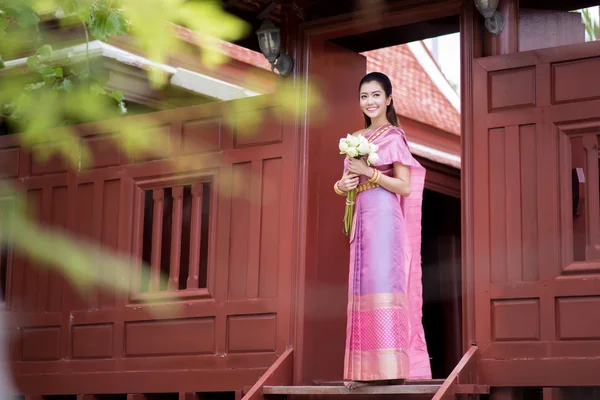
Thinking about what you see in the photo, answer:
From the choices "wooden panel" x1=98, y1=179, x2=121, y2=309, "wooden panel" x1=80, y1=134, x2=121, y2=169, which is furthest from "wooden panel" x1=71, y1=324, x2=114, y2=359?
"wooden panel" x1=80, y1=134, x2=121, y2=169

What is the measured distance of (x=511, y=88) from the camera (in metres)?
6.95

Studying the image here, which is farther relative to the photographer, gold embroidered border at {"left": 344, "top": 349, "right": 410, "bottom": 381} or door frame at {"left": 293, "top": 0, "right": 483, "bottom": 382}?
door frame at {"left": 293, "top": 0, "right": 483, "bottom": 382}

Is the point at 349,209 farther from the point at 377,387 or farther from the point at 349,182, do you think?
the point at 377,387

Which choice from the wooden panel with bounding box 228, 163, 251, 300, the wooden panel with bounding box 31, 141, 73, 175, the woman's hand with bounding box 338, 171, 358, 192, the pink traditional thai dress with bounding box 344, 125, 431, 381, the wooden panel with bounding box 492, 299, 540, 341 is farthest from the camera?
the wooden panel with bounding box 31, 141, 73, 175

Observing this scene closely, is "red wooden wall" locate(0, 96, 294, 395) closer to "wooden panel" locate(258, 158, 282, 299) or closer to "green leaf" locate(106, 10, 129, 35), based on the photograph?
"wooden panel" locate(258, 158, 282, 299)

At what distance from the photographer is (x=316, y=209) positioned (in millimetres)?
7820

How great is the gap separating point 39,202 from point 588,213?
461 centimetres

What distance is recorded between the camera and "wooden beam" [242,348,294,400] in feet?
23.7

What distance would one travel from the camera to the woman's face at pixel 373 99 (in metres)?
7.10

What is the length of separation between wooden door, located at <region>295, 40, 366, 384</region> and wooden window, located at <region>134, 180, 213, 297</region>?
842 mm

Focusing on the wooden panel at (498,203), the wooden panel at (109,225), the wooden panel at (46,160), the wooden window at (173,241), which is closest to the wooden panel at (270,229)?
the wooden window at (173,241)

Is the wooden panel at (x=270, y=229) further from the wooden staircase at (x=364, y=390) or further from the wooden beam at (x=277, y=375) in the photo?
the wooden staircase at (x=364, y=390)

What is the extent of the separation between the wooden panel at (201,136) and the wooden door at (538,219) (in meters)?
2.11

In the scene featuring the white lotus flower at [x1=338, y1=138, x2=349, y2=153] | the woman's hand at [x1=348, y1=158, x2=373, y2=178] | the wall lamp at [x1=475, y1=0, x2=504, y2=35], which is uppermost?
the wall lamp at [x1=475, y1=0, x2=504, y2=35]
